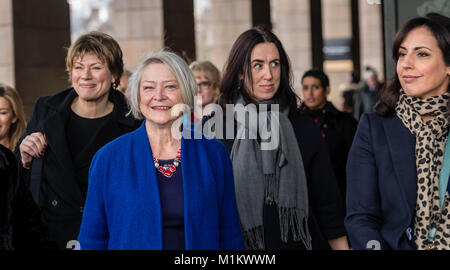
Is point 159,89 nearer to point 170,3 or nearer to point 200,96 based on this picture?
point 200,96

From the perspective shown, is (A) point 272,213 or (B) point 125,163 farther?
(A) point 272,213

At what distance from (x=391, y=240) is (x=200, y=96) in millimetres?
4170

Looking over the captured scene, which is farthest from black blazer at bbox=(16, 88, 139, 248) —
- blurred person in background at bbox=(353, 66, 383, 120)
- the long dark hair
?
blurred person in background at bbox=(353, 66, 383, 120)

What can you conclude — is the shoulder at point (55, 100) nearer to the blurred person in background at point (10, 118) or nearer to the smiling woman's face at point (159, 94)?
the blurred person in background at point (10, 118)

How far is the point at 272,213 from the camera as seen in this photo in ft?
14.5

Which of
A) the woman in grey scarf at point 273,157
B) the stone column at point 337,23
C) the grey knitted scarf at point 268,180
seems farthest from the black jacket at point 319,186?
the stone column at point 337,23

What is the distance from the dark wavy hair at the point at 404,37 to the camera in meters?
3.53

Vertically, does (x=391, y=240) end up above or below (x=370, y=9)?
below

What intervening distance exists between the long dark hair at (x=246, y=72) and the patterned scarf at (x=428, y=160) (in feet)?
3.95

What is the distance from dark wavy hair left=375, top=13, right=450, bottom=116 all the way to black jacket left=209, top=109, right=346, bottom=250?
3.44 ft

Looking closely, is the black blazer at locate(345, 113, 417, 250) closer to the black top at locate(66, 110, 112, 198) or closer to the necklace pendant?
the necklace pendant

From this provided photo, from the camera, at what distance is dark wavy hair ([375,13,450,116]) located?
3533 millimetres
